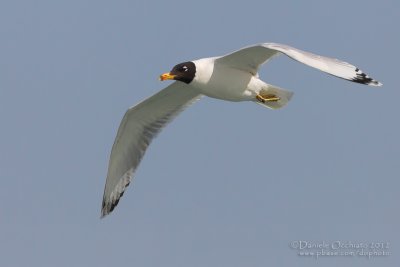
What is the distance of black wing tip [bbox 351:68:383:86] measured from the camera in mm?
10336

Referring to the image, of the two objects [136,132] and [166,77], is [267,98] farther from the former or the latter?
[136,132]

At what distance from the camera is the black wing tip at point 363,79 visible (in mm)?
10336

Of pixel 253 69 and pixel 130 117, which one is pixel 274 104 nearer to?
pixel 253 69

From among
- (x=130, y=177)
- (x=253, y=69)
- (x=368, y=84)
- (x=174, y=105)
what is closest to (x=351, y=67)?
(x=368, y=84)

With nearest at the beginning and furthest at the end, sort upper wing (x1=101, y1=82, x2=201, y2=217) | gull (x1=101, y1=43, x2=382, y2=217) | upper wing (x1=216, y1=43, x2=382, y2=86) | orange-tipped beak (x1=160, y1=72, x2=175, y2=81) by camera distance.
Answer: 1. upper wing (x1=216, y1=43, x2=382, y2=86)
2. gull (x1=101, y1=43, x2=382, y2=217)
3. orange-tipped beak (x1=160, y1=72, x2=175, y2=81)
4. upper wing (x1=101, y1=82, x2=201, y2=217)

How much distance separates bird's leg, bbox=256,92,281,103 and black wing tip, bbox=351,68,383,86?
6.83 feet

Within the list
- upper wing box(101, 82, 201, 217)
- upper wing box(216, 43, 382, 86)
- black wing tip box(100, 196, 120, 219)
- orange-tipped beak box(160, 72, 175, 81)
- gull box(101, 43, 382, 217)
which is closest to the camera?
upper wing box(216, 43, 382, 86)

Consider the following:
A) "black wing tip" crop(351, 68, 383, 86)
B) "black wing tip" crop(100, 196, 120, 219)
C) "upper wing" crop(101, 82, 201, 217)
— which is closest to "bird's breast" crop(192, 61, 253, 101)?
"upper wing" crop(101, 82, 201, 217)

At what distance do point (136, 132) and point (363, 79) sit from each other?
15.3 ft

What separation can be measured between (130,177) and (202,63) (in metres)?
2.96

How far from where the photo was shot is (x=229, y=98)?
40.5ft

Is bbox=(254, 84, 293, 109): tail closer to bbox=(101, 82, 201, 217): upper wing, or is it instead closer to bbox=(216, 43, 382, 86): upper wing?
bbox=(216, 43, 382, 86): upper wing

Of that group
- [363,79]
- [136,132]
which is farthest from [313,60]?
[136,132]

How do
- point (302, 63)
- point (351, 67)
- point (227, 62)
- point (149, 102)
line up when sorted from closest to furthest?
point (302, 63) < point (351, 67) < point (227, 62) < point (149, 102)
